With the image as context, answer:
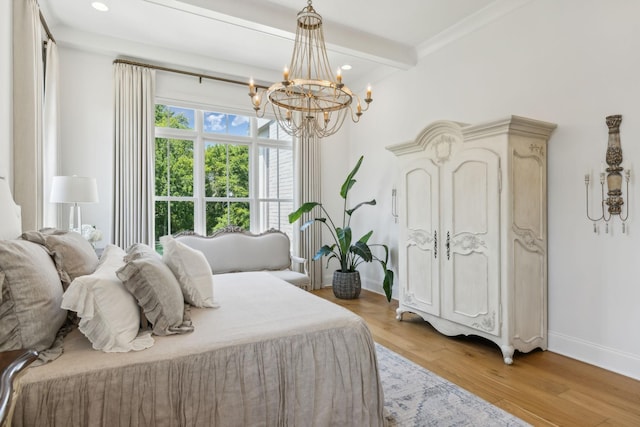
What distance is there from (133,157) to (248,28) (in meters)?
1.93

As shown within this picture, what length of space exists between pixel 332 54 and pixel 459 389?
3.73 metres

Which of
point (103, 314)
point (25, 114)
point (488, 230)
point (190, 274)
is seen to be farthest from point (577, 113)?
Answer: point (25, 114)

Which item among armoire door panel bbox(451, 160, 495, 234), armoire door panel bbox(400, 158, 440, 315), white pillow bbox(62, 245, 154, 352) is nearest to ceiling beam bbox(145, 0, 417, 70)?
armoire door panel bbox(400, 158, 440, 315)

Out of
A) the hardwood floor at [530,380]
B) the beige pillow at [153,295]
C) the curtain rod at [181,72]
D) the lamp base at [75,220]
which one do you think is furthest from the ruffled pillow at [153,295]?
the curtain rod at [181,72]

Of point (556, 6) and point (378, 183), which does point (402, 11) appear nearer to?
point (556, 6)

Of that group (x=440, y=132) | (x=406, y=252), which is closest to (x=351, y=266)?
(x=406, y=252)

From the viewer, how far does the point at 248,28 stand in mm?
3389

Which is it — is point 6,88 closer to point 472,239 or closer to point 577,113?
point 472,239

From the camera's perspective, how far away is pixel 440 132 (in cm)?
318

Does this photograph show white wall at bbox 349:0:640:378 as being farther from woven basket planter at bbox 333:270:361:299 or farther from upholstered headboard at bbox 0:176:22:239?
upholstered headboard at bbox 0:176:22:239

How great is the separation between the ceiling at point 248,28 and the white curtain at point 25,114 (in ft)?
2.91

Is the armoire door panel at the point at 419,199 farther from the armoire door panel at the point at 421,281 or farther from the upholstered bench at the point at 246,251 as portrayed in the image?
the upholstered bench at the point at 246,251

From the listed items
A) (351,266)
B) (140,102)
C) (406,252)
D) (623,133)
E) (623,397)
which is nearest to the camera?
(623,397)

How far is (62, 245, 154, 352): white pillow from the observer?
4.56 feet
